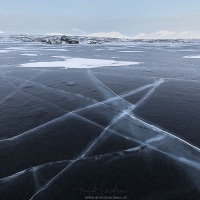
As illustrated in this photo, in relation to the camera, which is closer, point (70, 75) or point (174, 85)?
point (174, 85)

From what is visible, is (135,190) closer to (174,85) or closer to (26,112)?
(26,112)

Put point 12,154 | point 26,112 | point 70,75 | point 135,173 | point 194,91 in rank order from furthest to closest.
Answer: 1. point 70,75
2. point 194,91
3. point 26,112
4. point 12,154
5. point 135,173

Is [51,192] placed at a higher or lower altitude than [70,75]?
higher

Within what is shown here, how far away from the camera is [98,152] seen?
4.29 meters

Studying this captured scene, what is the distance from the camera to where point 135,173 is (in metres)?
3.71

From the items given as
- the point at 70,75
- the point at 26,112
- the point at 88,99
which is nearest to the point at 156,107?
the point at 88,99

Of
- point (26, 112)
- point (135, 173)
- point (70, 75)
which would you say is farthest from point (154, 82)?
point (135, 173)

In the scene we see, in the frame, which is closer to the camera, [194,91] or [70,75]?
[194,91]

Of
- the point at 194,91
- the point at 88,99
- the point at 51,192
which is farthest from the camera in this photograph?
the point at 194,91

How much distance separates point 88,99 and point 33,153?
138 inches

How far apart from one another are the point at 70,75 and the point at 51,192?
28.2ft

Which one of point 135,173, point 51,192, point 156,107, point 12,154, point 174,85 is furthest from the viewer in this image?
point 174,85

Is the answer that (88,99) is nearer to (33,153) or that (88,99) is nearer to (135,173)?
(33,153)

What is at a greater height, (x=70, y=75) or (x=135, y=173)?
(x=135, y=173)
